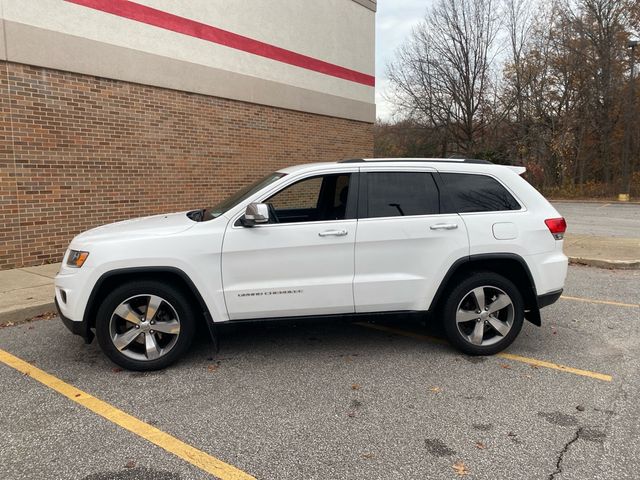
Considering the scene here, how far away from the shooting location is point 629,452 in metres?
2.92

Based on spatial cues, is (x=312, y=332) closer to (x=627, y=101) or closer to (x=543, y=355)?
(x=543, y=355)

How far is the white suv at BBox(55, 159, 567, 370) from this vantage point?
13.3 feet

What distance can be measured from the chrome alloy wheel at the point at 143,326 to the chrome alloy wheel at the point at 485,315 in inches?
97.5

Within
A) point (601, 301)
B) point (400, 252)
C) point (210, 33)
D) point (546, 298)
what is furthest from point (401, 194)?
point (210, 33)

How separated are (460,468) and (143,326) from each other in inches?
104

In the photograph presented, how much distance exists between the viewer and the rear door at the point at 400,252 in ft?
14.1

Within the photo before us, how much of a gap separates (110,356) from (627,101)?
108 ft

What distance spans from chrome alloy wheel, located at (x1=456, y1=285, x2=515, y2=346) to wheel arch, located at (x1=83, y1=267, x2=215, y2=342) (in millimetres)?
2214

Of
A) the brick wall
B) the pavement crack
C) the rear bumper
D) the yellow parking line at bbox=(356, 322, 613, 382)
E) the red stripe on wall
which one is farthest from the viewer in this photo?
the red stripe on wall

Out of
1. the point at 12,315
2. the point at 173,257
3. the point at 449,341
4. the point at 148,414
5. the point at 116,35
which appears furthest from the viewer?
the point at 116,35

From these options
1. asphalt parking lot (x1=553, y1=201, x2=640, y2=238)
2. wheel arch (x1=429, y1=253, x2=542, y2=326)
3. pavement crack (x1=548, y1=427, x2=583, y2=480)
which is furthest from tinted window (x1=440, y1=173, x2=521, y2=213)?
asphalt parking lot (x1=553, y1=201, x2=640, y2=238)

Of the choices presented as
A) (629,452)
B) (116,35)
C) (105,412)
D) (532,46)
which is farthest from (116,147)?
(532,46)

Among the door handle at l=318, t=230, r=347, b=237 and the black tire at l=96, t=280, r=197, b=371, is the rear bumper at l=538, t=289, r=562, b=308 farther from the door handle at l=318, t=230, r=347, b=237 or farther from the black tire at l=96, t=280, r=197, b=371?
the black tire at l=96, t=280, r=197, b=371

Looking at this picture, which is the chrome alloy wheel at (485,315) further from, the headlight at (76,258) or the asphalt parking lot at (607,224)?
the asphalt parking lot at (607,224)
